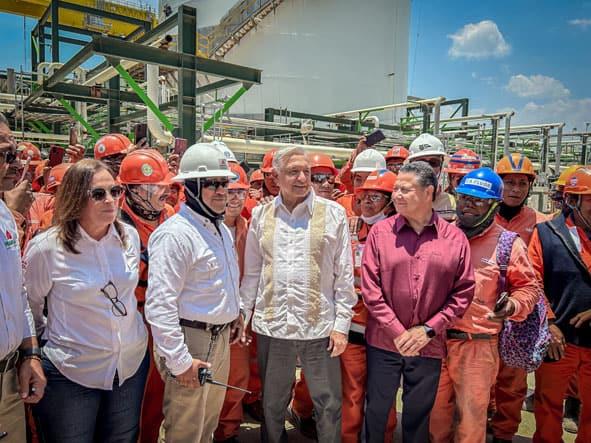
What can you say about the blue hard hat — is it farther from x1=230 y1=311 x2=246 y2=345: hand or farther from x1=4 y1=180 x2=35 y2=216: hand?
x1=4 y1=180 x2=35 y2=216: hand

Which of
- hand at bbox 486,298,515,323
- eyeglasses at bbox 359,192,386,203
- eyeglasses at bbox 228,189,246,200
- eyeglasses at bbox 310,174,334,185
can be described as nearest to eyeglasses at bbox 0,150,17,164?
eyeglasses at bbox 228,189,246,200

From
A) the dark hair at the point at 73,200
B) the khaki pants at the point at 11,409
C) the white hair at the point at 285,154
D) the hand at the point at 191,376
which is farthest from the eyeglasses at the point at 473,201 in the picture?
the khaki pants at the point at 11,409

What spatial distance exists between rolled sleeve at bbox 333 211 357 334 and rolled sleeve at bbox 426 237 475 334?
49 centimetres

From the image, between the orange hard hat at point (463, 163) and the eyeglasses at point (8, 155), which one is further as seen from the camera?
the orange hard hat at point (463, 163)

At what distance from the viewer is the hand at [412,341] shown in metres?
2.49

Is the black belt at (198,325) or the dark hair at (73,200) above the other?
the dark hair at (73,200)

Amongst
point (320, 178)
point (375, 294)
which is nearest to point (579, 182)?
point (375, 294)

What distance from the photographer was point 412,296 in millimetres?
2604

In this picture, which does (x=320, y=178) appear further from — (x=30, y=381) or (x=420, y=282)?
→ (x=30, y=381)

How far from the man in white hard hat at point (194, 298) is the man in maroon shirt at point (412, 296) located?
0.93 m

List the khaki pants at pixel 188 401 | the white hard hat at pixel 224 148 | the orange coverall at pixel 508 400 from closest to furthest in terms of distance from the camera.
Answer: the khaki pants at pixel 188 401 → the white hard hat at pixel 224 148 → the orange coverall at pixel 508 400

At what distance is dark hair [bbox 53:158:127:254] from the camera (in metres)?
2.00

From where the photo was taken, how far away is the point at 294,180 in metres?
2.73

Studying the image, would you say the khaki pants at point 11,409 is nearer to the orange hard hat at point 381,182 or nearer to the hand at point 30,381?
the hand at point 30,381
